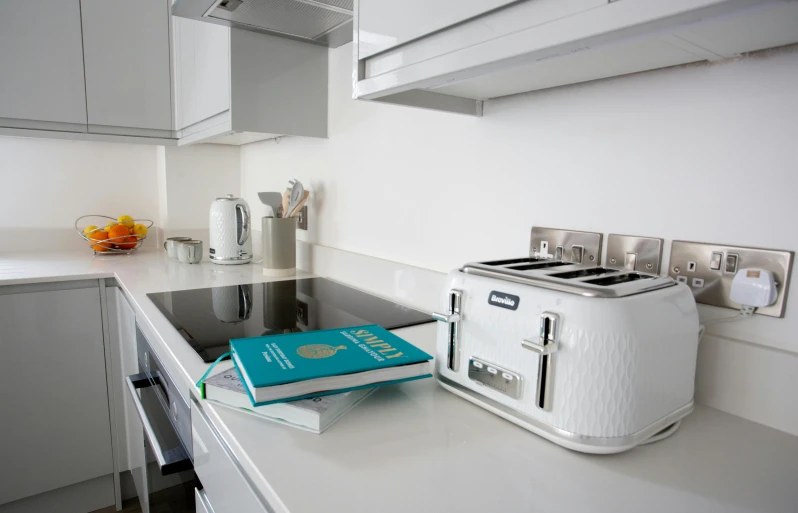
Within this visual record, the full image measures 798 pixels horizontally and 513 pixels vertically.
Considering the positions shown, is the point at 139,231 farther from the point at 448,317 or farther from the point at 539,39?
the point at 539,39

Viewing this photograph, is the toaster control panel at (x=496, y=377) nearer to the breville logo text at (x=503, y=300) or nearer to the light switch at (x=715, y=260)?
the breville logo text at (x=503, y=300)

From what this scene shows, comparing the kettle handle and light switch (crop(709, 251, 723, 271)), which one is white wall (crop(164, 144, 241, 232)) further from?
light switch (crop(709, 251, 723, 271))

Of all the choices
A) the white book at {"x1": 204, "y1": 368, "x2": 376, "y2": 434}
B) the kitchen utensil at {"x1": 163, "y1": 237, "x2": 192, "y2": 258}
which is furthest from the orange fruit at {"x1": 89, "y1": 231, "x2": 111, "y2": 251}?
the white book at {"x1": 204, "y1": 368, "x2": 376, "y2": 434}

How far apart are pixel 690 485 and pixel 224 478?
599 millimetres

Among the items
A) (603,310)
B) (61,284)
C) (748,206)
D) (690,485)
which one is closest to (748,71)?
(748,206)

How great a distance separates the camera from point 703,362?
74 centimetres

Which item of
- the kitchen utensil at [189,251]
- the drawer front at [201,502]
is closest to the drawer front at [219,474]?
the drawer front at [201,502]

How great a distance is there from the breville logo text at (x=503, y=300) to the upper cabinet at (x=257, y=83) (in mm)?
1223

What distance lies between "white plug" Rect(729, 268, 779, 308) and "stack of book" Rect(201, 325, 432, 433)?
461 mm

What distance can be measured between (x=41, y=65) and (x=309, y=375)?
2.12 m

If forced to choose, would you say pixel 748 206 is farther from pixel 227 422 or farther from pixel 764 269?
pixel 227 422

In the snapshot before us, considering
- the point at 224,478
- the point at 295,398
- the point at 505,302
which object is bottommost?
the point at 224,478

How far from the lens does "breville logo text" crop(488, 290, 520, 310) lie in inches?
25.5

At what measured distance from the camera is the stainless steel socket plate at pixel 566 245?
0.88 meters
